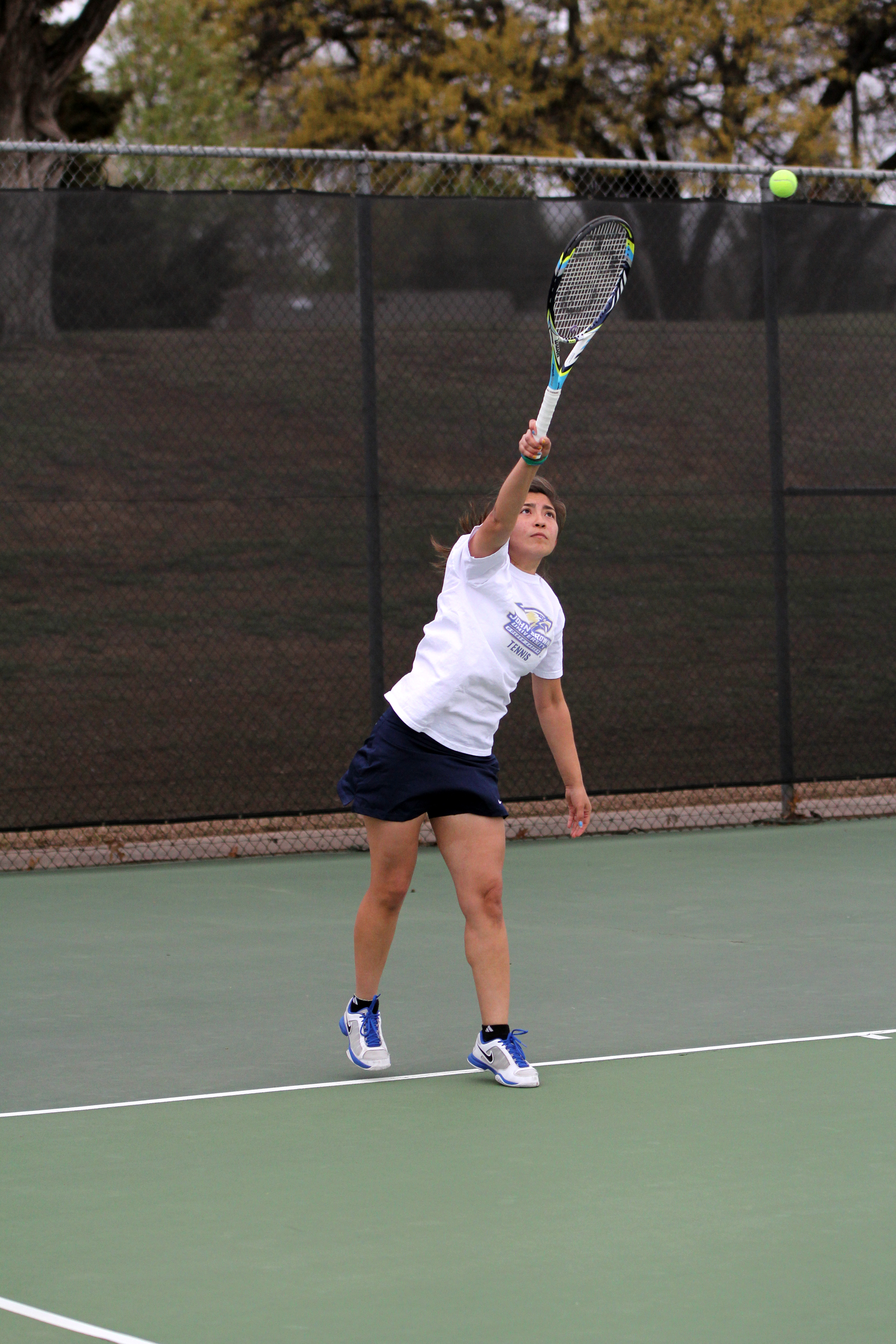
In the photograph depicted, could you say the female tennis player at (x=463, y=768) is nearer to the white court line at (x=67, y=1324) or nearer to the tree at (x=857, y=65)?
the white court line at (x=67, y=1324)

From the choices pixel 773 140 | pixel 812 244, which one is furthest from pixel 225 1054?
pixel 773 140

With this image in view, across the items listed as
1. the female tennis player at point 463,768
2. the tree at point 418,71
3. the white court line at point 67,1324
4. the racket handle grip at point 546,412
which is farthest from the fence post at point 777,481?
the tree at point 418,71

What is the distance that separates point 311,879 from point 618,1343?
15.7ft

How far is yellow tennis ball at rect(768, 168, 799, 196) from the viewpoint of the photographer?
27.0ft

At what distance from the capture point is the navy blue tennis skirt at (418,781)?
4.23m

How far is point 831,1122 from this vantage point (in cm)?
378

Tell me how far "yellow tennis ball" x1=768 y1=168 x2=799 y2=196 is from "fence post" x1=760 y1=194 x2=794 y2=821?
5 centimetres

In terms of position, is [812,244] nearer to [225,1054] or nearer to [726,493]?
[726,493]

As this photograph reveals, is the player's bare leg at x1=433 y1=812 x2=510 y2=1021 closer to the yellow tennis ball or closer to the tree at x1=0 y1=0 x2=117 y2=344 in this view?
the yellow tennis ball

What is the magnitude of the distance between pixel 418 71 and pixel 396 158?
735 inches

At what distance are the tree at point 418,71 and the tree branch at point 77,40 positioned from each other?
9.04m

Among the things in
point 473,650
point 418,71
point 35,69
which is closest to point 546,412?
point 473,650

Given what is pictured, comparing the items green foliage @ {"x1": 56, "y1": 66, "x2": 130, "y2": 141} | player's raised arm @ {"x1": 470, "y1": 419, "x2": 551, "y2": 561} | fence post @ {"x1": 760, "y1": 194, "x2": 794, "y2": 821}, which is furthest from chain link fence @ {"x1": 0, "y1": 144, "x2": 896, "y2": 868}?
green foliage @ {"x1": 56, "y1": 66, "x2": 130, "y2": 141}

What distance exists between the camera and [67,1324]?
269 cm
